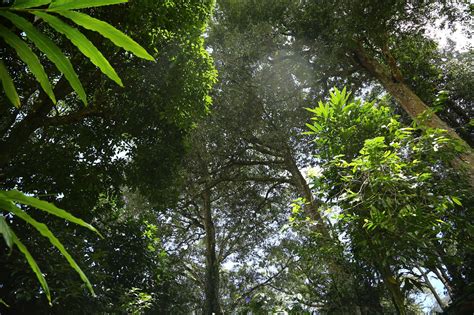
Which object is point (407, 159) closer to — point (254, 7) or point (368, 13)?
point (368, 13)

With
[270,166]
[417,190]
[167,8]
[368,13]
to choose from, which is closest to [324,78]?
[368,13]

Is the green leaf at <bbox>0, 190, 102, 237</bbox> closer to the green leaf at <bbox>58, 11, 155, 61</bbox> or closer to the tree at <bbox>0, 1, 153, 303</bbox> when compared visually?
the tree at <bbox>0, 1, 153, 303</bbox>

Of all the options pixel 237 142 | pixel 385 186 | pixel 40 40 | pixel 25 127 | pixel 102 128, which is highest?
pixel 237 142

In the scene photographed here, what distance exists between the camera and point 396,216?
117 inches

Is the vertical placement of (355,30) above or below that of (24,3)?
above

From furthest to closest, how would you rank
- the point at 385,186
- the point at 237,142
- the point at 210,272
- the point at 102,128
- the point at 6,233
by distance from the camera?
the point at 210,272, the point at 237,142, the point at 102,128, the point at 385,186, the point at 6,233

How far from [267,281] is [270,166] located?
19.7 ft

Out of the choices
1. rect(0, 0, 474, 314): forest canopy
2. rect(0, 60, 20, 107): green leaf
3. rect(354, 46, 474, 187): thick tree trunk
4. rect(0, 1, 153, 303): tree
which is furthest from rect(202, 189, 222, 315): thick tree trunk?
rect(0, 1, 153, 303): tree

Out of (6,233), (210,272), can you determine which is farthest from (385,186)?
(210,272)

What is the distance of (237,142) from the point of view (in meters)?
11.7

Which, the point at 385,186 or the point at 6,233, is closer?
the point at 6,233

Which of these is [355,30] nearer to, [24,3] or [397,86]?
[397,86]

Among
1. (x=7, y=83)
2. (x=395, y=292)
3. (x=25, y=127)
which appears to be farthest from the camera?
(x=25, y=127)

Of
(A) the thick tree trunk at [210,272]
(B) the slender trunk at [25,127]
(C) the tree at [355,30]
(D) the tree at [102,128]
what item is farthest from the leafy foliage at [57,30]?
(A) the thick tree trunk at [210,272]
